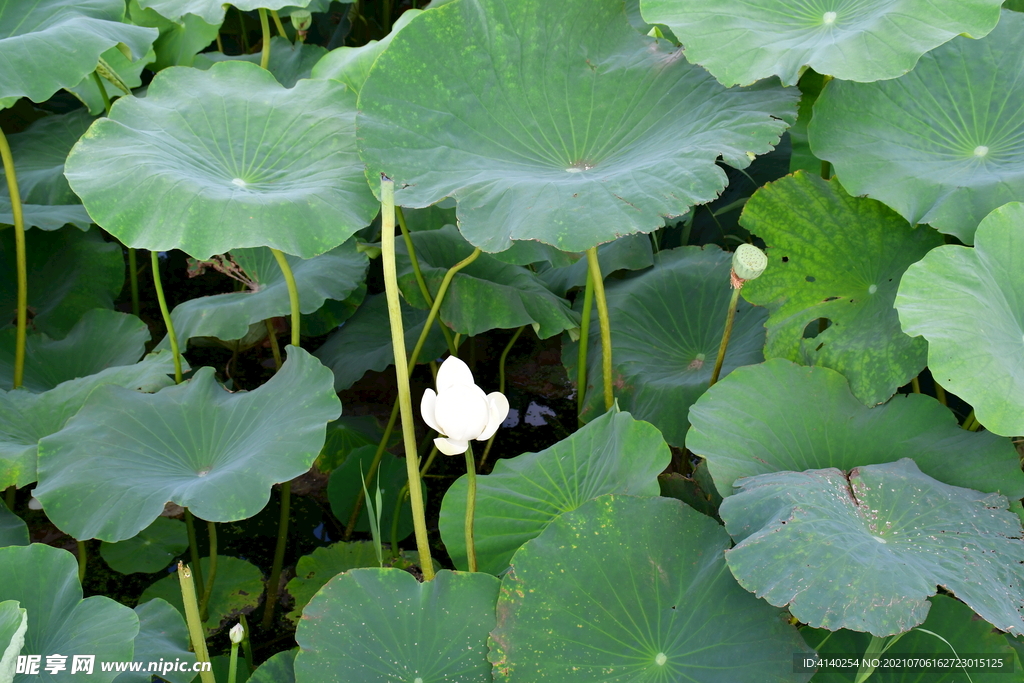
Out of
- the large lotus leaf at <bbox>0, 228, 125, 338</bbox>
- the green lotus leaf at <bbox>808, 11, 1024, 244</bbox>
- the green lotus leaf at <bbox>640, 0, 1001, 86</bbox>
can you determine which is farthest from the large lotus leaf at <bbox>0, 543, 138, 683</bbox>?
the green lotus leaf at <bbox>808, 11, 1024, 244</bbox>

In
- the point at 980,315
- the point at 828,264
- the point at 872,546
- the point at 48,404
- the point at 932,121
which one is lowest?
the point at 48,404

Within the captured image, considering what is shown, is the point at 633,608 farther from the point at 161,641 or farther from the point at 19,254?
the point at 19,254

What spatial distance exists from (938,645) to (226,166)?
152 centimetres

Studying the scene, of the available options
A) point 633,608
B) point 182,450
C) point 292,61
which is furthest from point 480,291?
point 292,61

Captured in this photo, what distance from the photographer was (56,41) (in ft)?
5.12

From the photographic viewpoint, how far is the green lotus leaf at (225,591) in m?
1.70

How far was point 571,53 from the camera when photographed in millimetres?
1532

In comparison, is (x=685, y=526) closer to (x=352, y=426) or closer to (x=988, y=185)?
(x=988, y=185)

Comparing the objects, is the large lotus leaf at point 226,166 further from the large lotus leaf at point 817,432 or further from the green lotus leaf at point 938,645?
the green lotus leaf at point 938,645

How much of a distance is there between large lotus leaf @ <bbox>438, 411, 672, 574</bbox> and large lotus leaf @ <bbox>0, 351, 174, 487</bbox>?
0.79 m

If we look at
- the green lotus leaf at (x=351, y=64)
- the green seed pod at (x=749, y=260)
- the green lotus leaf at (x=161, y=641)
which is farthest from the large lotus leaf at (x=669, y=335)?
the green lotus leaf at (x=161, y=641)

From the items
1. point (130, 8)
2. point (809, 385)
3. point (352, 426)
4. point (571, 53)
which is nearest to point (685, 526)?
point (809, 385)

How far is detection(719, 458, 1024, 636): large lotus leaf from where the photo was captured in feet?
3.21

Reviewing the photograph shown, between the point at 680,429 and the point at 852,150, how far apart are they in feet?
1.99
